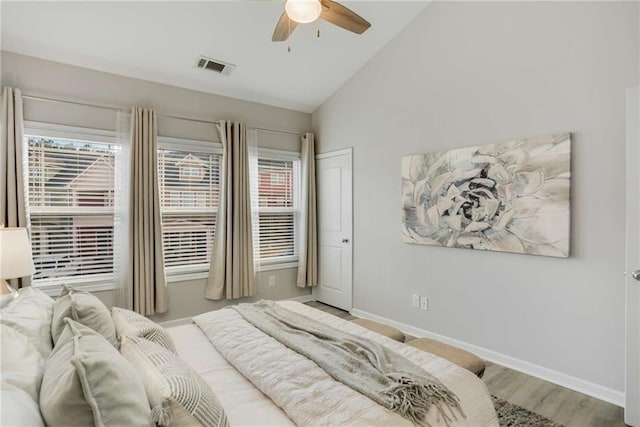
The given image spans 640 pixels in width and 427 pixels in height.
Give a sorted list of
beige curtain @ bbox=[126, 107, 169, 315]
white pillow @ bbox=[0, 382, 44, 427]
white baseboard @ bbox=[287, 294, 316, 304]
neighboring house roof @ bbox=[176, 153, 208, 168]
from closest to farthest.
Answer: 1. white pillow @ bbox=[0, 382, 44, 427]
2. beige curtain @ bbox=[126, 107, 169, 315]
3. neighboring house roof @ bbox=[176, 153, 208, 168]
4. white baseboard @ bbox=[287, 294, 316, 304]

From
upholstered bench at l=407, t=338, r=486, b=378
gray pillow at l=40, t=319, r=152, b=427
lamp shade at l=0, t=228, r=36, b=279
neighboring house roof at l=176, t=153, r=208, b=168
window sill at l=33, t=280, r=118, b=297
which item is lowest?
upholstered bench at l=407, t=338, r=486, b=378

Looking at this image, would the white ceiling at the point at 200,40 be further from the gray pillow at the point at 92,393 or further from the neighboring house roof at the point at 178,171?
the gray pillow at the point at 92,393

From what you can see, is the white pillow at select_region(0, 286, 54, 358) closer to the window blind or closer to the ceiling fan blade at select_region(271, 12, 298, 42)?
the window blind

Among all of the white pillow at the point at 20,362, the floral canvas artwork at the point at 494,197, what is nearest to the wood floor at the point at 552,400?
the floral canvas artwork at the point at 494,197

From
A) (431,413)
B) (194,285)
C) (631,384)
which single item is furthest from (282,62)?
(631,384)

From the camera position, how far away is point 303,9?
185 cm

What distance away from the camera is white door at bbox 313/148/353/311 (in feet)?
14.2

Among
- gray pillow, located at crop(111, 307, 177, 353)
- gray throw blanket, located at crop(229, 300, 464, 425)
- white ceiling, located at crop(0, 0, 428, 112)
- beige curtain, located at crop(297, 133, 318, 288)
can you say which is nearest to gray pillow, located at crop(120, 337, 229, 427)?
gray pillow, located at crop(111, 307, 177, 353)

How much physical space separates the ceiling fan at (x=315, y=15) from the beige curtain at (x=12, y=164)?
91.0 inches

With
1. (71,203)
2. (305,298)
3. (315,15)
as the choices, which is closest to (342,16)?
(315,15)

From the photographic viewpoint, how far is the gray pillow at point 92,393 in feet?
2.72

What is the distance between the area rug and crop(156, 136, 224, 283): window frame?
312 cm

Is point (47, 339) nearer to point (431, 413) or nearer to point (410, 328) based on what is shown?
point (431, 413)

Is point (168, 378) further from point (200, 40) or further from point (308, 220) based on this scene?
point (308, 220)
